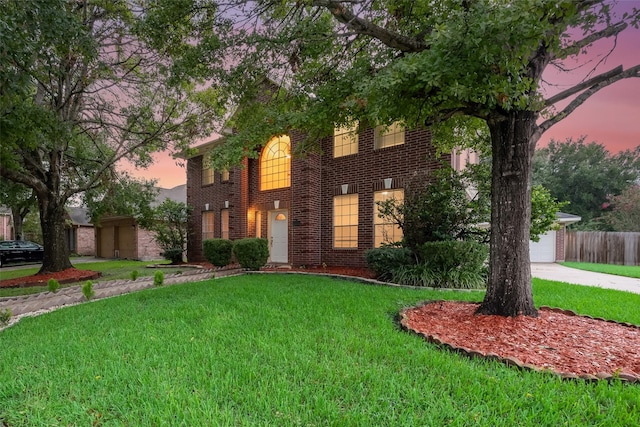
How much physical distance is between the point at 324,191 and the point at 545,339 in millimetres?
8209

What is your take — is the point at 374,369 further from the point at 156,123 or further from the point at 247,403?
the point at 156,123

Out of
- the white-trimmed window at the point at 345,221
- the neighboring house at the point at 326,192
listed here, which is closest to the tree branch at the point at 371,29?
the neighboring house at the point at 326,192

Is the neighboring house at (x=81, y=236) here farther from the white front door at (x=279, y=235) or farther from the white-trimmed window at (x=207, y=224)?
the white front door at (x=279, y=235)

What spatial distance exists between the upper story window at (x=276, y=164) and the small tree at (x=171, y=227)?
5152 mm

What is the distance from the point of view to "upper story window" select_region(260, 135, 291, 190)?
38.6ft

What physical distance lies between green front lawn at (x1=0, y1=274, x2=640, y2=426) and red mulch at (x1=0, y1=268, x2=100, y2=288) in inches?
231

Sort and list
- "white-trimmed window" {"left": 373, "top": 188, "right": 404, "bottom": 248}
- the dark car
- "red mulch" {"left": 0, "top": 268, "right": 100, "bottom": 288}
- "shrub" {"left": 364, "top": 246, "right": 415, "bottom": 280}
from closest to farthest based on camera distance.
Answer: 1. "shrub" {"left": 364, "top": 246, "right": 415, "bottom": 280}
2. "red mulch" {"left": 0, "top": 268, "right": 100, "bottom": 288}
3. "white-trimmed window" {"left": 373, "top": 188, "right": 404, "bottom": 248}
4. the dark car

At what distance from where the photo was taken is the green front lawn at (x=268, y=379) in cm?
197

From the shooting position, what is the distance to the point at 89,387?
2.35 meters

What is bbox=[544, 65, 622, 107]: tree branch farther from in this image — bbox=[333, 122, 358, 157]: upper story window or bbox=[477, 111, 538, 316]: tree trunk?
bbox=[333, 122, 358, 157]: upper story window

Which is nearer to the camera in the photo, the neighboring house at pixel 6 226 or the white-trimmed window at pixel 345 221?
the white-trimmed window at pixel 345 221

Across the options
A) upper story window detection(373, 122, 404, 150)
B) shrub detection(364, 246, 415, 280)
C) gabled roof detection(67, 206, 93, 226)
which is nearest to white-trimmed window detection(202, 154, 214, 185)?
upper story window detection(373, 122, 404, 150)

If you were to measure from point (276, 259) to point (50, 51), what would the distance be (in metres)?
8.59

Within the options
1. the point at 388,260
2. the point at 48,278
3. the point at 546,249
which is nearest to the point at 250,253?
the point at 388,260
